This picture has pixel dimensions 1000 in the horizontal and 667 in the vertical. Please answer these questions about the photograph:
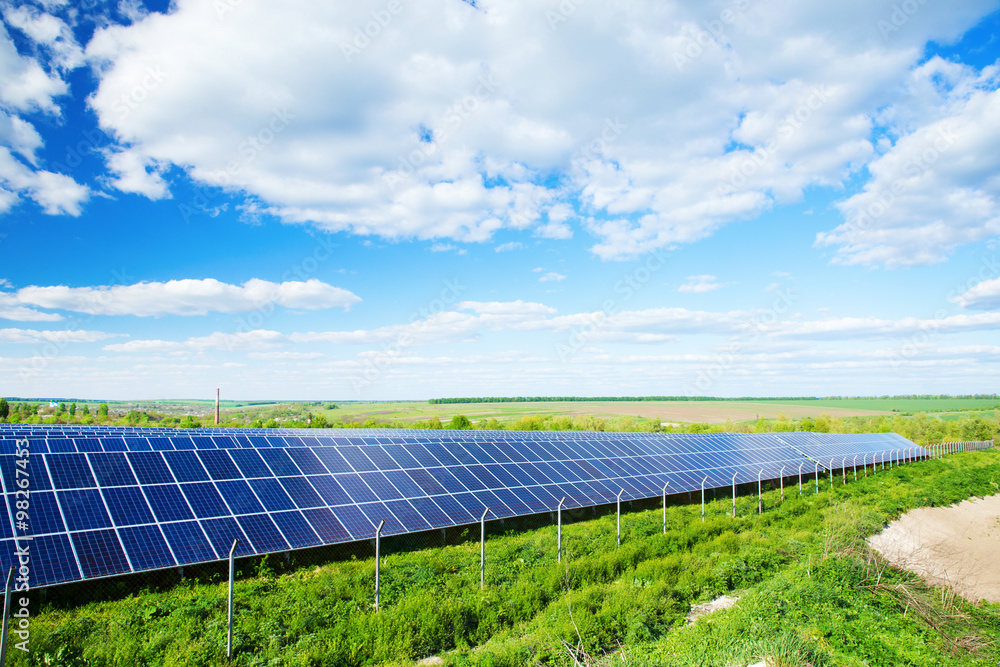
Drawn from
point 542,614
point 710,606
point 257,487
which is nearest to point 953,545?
point 710,606

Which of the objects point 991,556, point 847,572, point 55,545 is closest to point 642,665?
point 847,572

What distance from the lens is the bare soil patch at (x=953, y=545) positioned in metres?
18.3

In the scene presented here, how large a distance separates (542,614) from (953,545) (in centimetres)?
2540

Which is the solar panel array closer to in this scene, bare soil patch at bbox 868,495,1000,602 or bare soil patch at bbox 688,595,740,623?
bare soil patch at bbox 688,595,740,623

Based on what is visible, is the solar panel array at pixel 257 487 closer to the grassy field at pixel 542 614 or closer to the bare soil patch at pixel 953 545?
the grassy field at pixel 542 614

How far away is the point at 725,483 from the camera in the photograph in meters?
32.1

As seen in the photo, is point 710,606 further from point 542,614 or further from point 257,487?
point 257,487

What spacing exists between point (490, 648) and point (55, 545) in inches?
430

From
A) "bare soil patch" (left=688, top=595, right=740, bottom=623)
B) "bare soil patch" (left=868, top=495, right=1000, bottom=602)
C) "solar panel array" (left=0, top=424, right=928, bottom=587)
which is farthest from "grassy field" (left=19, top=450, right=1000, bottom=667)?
"bare soil patch" (left=868, top=495, right=1000, bottom=602)

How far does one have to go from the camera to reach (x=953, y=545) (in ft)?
87.2

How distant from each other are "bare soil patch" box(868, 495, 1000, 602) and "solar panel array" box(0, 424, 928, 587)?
32.0 feet

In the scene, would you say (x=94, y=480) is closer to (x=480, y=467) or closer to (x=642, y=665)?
(x=480, y=467)

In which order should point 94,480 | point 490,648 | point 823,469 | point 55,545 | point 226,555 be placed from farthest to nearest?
point 823,469 → point 94,480 → point 226,555 → point 55,545 → point 490,648

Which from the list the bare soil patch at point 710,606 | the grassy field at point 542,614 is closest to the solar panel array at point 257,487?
the grassy field at point 542,614
